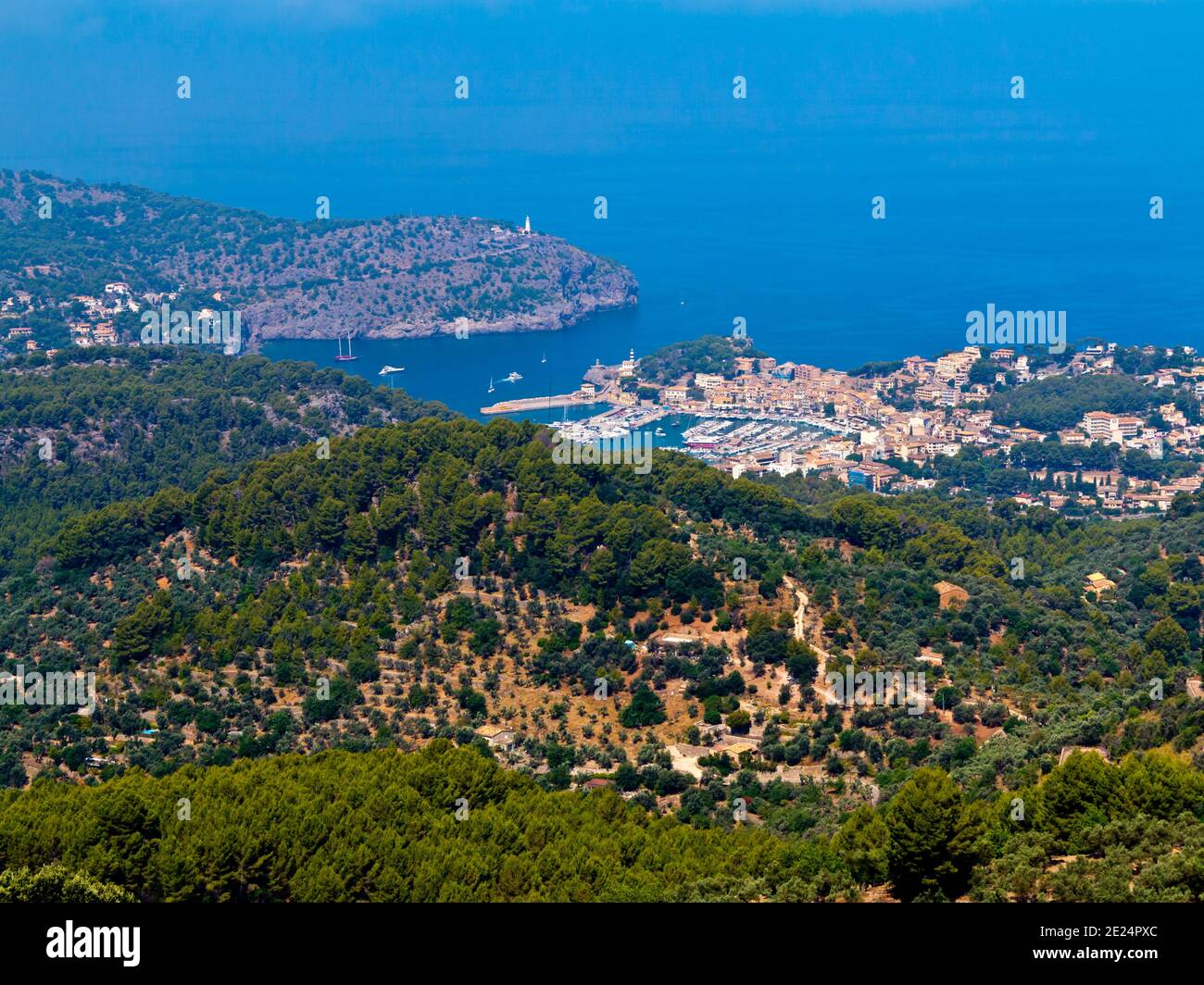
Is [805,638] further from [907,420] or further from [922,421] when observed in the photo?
[907,420]

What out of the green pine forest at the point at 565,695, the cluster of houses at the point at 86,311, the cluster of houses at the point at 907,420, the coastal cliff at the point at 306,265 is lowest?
the green pine forest at the point at 565,695

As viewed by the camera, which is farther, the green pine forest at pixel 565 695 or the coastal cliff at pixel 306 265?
the coastal cliff at pixel 306 265

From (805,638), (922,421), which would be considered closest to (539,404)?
(922,421)

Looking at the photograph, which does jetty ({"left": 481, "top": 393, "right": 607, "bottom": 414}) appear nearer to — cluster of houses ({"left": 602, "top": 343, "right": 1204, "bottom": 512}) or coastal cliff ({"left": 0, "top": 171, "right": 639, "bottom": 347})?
cluster of houses ({"left": 602, "top": 343, "right": 1204, "bottom": 512})

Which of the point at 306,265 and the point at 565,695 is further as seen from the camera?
the point at 306,265

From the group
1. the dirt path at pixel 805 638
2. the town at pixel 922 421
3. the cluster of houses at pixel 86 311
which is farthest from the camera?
the cluster of houses at pixel 86 311

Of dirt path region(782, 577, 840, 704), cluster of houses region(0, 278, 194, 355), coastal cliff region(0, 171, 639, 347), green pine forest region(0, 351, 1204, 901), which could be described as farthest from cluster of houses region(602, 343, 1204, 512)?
cluster of houses region(0, 278, 194, 355)

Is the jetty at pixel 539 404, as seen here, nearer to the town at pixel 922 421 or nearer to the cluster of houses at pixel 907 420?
the town at pixel 922 421

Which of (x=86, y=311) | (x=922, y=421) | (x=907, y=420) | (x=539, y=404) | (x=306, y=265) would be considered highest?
(x=306, y=265)

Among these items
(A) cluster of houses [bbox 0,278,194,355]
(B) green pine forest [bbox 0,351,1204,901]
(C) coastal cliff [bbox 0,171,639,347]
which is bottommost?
(B) green pine forest [bbox 0,351,1204,901]

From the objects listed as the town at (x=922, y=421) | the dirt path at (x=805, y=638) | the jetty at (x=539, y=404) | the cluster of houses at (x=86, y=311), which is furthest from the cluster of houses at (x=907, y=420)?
the cluster of houses at (x=86, y=311)
